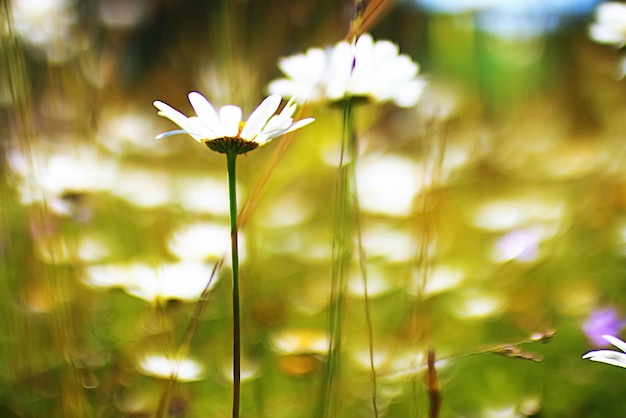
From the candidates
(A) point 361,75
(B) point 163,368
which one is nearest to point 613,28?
(A) point 361,75

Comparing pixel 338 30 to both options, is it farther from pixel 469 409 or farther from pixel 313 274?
pixel 469 409

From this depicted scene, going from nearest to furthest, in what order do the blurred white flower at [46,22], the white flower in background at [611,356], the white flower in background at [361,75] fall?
the white flower in background at [611,356] → the white flower in background at [361,75] → the blurred white flower at [46,22]

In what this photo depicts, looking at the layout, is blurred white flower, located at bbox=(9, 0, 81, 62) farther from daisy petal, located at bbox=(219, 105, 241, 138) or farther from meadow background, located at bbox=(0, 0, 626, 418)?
daisy petal, located at bbox=(219, 105, 241, 138)

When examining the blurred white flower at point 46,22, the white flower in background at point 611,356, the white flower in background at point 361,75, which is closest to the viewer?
the white flower in background at point 611,356

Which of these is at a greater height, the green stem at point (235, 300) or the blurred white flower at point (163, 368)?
the blurred white flower at point (163, 368)

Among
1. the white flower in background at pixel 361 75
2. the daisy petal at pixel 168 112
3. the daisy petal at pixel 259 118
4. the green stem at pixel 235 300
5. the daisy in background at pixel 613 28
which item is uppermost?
the daisy in background at pixel 613 28

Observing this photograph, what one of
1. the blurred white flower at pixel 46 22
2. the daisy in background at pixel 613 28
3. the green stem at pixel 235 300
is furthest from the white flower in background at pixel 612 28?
the blurred white flower at pixel 46 22

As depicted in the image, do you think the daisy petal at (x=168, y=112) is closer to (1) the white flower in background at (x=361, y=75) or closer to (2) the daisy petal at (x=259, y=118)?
(2) the daisy petal at (x=259, y=118)
